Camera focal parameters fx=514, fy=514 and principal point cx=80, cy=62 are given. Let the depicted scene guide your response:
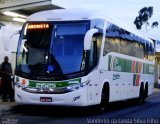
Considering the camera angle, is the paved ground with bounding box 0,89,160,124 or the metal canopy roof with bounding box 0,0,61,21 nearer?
the paved ground with bounding box 0,89,160,124

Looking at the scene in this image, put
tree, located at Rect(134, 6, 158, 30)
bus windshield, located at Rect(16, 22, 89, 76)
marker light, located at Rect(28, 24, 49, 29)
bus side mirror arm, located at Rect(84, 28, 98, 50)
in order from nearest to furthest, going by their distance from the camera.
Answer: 1. bus side mirror arm, located at Rect(84, 28, 98, 50)
2. bus windshield, located at Rect(16, 22, 89, 76)
3. marker light, located at Rect(28, 24, 49, 29)
4. tree, located at Rect(134, 6, 158, 30)

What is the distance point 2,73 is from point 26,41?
319cm

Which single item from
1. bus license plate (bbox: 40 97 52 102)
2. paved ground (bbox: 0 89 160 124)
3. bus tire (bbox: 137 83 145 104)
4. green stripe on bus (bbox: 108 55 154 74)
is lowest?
bus tire (bbox: 137 83 145 104)

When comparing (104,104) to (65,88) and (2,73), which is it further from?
(2,73)

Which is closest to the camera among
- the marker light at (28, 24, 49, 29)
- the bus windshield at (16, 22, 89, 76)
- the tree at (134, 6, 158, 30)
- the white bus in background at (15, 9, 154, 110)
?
the white bus in background at (15, 9, 154, 110)

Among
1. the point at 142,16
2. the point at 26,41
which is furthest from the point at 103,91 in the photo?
the point at 142,16

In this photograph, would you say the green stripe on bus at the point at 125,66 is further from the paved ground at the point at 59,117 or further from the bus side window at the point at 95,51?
the paved ground at the point at 59,117

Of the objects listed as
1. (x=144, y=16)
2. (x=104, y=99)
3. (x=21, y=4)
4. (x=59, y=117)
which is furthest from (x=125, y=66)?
(x=144, y=16)

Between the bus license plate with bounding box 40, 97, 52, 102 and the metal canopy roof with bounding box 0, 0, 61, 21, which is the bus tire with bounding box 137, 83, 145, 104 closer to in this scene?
the metal canopy roof with bounding box 0, 0, 61, 21

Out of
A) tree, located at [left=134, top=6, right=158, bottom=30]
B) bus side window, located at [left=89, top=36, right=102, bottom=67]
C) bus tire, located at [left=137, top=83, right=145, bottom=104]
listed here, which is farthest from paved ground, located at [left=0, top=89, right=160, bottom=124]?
tree, located at [left=134, top=6, right=158, bottom=30]

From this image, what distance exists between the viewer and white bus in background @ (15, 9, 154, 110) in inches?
639

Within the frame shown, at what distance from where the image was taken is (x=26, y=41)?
56.4ft

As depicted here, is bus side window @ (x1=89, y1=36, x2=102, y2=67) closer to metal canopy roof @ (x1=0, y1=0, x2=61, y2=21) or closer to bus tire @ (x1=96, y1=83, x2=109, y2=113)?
bus tire @ (x1=96, y1=83, x2=109, y2=113)

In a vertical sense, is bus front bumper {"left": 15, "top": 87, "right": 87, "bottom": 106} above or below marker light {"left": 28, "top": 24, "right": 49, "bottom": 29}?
below
